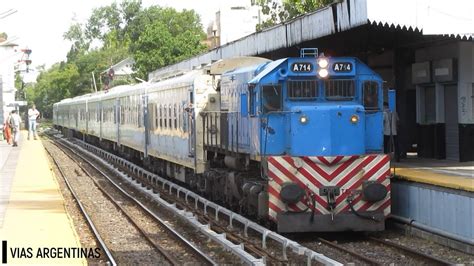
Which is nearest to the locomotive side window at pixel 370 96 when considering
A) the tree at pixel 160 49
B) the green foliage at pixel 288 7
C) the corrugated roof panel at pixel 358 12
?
the corrugated roof panel at pixel 358 12

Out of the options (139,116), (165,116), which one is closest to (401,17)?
(165,116)

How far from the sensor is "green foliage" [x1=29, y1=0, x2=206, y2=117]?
6856cm

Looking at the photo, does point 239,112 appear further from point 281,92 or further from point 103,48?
point 103,48

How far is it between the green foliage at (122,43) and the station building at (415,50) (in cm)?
4596

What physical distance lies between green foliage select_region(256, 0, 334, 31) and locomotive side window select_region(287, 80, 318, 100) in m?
15.5

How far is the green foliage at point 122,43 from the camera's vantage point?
6856 centimetres

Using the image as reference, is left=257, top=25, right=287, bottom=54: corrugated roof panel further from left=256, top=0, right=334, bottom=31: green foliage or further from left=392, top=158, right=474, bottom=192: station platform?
left=256, top=0, right=334, bottom=31: green foliage

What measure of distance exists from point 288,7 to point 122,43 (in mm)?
84242

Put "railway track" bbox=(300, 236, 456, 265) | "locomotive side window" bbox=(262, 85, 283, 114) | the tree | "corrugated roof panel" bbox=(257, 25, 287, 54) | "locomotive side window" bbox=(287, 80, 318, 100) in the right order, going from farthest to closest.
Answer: the tree
"corrugated roof panel" bbox=(257, 25, 287, 54)
"locomotive side window" bbox=(287, 80, 318, 100)
"locomotive side window" bbox=(262, 85, 283, 114)
"railway track" bbox=(300, 236, 456, 265)

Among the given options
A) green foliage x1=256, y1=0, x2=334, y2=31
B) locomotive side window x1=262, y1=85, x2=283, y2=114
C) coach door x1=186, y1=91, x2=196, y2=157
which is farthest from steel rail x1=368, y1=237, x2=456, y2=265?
green foliage x1=256, y1=0, x2=334, y2=31

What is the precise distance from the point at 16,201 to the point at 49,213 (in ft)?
8.70

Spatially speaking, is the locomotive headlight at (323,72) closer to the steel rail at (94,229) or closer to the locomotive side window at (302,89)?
the locomotive side window at (302,89)

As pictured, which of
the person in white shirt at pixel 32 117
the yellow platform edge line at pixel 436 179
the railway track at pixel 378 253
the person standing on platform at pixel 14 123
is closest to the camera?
the railway track at pixel 378 253

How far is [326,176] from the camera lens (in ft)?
41.4
